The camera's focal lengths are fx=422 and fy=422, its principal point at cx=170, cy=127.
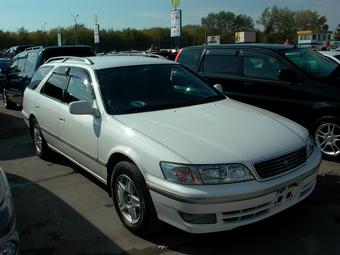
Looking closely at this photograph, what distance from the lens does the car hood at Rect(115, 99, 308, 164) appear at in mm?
3477

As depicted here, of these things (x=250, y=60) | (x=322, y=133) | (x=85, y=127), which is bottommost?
(x=322, y=133)

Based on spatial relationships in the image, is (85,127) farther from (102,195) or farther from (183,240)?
(183,240)

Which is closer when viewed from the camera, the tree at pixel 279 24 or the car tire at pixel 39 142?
the car tire at pixel 39 142

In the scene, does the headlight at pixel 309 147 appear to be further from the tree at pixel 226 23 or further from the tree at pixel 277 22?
the tree at pixel 226 23

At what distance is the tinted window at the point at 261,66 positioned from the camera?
6.80m

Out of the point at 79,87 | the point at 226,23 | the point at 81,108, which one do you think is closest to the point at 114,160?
the point at 81,108

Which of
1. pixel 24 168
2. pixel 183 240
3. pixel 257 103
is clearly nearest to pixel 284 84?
pixel 257 103

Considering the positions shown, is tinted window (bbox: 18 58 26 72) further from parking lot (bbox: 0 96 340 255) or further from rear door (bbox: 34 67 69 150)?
parking lot (bbox: 0 96 340 255)

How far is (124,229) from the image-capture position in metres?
4.14

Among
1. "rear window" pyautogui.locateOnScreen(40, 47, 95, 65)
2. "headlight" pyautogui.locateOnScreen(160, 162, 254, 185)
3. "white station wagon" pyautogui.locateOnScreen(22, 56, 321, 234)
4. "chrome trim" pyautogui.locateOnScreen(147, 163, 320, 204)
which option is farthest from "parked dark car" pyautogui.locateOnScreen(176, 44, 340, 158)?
"rear window" pyautogui.locateOnScreen(40, 47, 95, 65)

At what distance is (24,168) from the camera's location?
643 centimetres

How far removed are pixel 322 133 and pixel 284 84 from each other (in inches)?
38.4

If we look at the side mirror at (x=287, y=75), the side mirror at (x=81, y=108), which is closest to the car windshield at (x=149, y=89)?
the side mirror at (x=81, y=108)

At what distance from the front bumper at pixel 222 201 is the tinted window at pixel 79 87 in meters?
1.71
